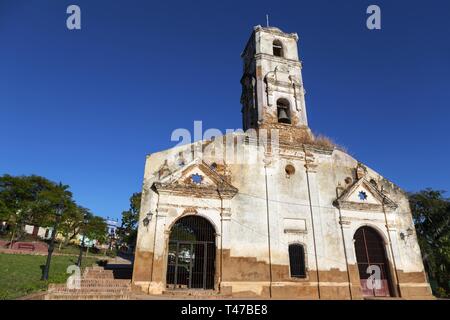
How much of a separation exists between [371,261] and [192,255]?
31.9 ft

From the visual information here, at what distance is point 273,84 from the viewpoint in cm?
1911

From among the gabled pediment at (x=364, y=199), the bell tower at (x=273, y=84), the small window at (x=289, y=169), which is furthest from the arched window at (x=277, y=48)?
the gabled pediment at (x=364, y=199)

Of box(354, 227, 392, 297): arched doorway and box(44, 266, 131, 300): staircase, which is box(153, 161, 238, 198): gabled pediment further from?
box(354, 227, 392, 297): arched doorway

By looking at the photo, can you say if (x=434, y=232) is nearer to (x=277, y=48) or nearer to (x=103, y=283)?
(x=277, y=48)

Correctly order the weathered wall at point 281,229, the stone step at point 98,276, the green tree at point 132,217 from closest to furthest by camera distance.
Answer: the stone step at point 98,276
the weathered wall at point 281,229
the green tree at point 132,217

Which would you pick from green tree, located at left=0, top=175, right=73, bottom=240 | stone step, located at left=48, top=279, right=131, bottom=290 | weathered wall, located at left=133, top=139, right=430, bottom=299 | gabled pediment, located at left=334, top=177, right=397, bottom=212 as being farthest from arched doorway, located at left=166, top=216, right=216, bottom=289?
green tree, located at left=0, top=175, right=73, bottom=240

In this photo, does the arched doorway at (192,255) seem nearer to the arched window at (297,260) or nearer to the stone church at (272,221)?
the stone church at (272,221)

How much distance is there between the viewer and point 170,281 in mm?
14180

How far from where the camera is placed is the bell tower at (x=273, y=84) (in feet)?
60.8

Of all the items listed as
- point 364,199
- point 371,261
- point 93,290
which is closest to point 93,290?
point 93,290

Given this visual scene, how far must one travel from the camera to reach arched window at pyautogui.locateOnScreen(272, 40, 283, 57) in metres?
21.0

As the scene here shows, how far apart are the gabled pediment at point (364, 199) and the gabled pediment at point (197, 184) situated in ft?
21.0
